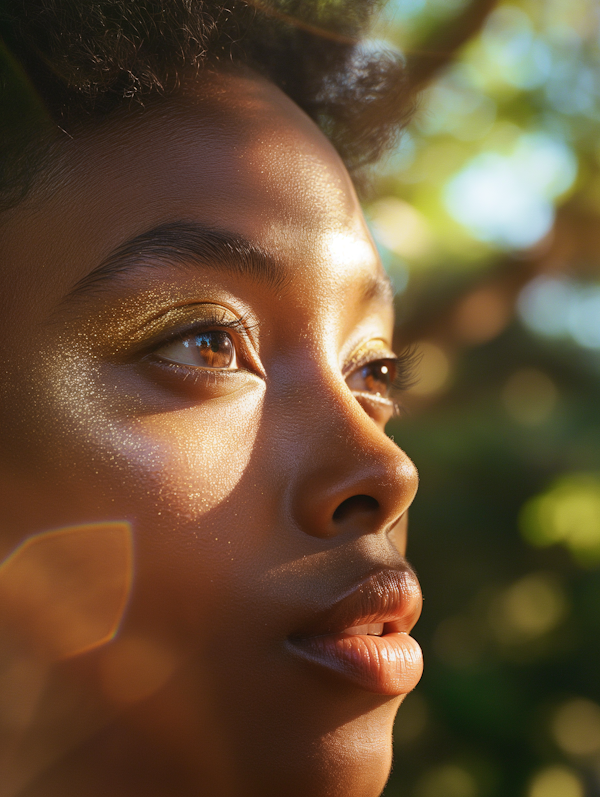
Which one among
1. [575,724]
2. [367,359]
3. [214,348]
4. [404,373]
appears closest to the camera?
[214,348]

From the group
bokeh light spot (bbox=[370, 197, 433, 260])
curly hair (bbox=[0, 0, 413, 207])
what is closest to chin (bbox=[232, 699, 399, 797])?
curly hair (bbox=[0, 0, 413, 207])

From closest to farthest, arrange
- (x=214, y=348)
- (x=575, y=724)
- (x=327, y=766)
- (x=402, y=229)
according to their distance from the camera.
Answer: (x=327, y=766) → (x=214, y=348) → (x=575, y=724) → (x=402, y=229)

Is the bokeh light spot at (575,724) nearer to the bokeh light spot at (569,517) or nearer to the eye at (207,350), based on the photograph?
the bokeh light spot at (569,517)

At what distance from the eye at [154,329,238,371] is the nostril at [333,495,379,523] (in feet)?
0.56

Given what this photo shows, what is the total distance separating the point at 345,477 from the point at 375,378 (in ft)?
1.08

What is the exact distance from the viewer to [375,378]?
0.93m

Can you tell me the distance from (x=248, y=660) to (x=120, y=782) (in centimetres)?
16

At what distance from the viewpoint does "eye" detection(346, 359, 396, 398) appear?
892 millimetres

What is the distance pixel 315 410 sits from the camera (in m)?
0.66

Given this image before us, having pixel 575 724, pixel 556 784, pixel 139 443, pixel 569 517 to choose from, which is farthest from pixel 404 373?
pixel 556 784

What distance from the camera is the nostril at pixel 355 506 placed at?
622 mm

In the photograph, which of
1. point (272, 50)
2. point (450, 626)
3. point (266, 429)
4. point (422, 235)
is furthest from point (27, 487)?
point (422, 235)

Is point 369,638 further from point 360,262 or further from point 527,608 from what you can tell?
point 527,608

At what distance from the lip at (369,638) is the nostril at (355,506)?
56 millimetres
